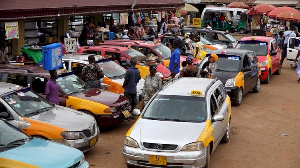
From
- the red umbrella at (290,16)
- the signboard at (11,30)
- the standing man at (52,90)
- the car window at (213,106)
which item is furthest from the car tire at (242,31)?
the car window at (213,106)

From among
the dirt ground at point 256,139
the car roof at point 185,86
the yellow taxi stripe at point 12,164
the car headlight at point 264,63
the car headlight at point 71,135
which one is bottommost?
the dirt ground at point 256,139

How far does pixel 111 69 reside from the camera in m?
15.9

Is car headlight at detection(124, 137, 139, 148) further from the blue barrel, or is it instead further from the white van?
the white van

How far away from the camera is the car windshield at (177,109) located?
1038cm

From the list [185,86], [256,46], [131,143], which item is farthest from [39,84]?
[256,46]

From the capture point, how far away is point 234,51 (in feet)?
Result: 57.1

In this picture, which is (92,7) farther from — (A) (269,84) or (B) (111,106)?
(B) (111,106)

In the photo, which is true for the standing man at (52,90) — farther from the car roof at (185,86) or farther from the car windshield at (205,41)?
the car windshield at (205,41)

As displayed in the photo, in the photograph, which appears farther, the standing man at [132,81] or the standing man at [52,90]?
the standing man at [132,81]

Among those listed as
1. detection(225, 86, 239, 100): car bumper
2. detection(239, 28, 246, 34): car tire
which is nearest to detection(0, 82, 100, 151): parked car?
detection(225, 86, 239, 100): car bumper

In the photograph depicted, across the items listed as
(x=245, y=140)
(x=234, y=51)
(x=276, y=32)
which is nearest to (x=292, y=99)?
(x=234, y=51)

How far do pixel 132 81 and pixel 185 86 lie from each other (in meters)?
2.60

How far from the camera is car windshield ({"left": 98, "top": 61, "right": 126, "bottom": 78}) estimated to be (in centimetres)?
1569

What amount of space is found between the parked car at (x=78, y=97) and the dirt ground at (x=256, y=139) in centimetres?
50
